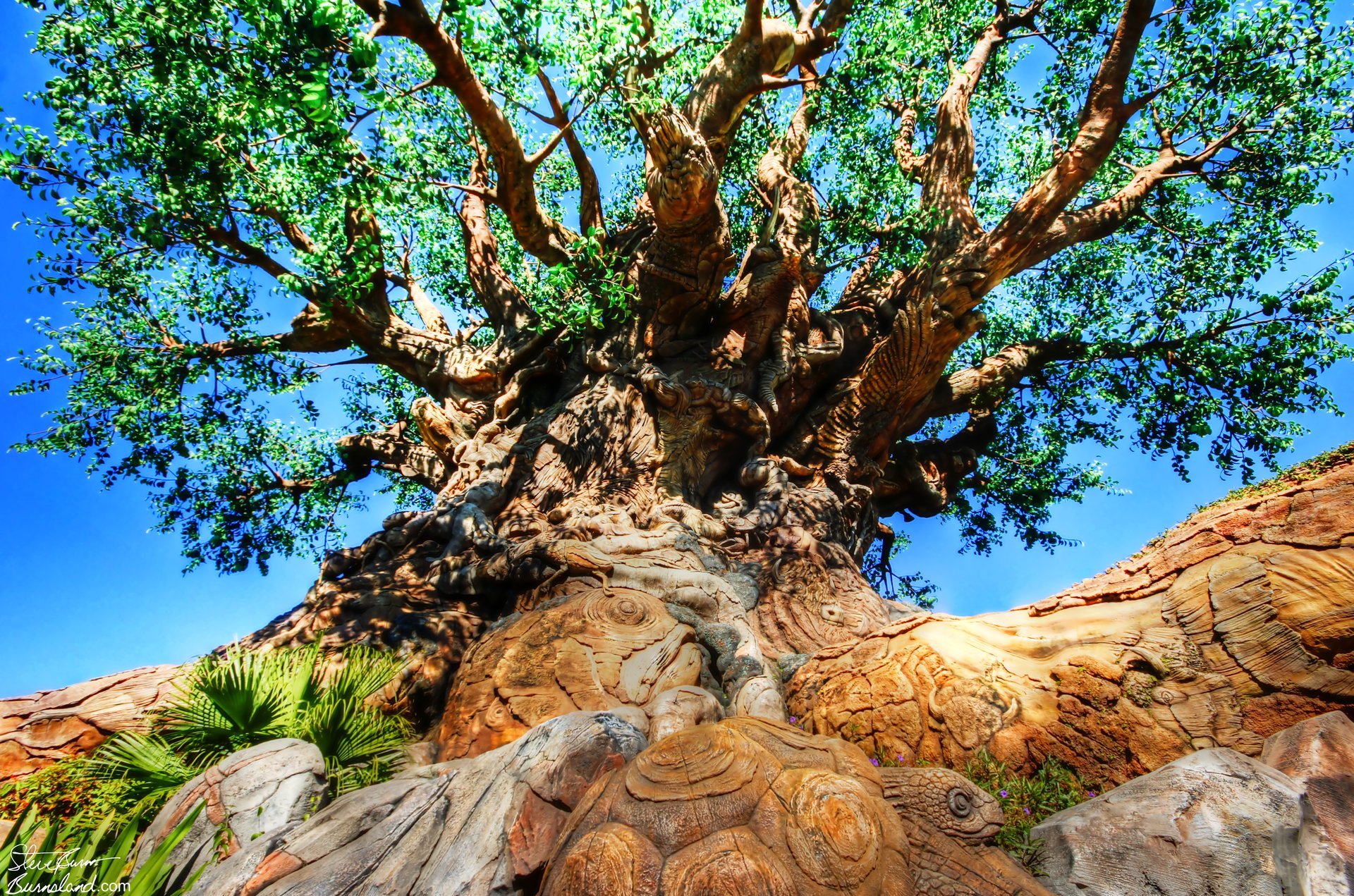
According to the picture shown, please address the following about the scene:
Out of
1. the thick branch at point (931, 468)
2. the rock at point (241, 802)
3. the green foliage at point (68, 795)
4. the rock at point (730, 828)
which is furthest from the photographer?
the thick branch at point (931, 468)

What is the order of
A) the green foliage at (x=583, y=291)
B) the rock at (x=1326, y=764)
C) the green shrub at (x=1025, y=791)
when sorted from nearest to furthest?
the rock at (x=1326, y=764)
the green shrub at (x=1025, y=791)
the green foliage at (x=583, y=291)

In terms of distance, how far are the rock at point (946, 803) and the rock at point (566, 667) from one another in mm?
1711

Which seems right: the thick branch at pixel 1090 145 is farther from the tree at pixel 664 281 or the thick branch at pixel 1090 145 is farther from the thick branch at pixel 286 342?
the thick branch at pixel 286 342

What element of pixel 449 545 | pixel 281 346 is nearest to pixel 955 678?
pixel 449 545

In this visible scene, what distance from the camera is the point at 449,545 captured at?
255 inches

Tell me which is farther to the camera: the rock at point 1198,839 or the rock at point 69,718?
the rock at point 69,718

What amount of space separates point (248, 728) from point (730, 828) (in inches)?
124

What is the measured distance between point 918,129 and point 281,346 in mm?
10240

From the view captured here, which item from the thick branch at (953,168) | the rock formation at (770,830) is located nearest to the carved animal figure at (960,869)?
the rock formation at (770,830)

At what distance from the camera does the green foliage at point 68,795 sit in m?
3.73

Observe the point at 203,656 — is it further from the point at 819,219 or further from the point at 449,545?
the point at 819,219

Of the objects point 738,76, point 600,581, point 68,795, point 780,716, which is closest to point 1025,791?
point 780,716

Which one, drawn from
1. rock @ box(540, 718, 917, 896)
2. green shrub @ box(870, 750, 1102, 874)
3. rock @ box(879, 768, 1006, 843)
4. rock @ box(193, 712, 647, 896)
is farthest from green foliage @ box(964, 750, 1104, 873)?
rock @ box(193, 712, 647, 896)

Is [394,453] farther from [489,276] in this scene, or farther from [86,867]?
[86,867]
